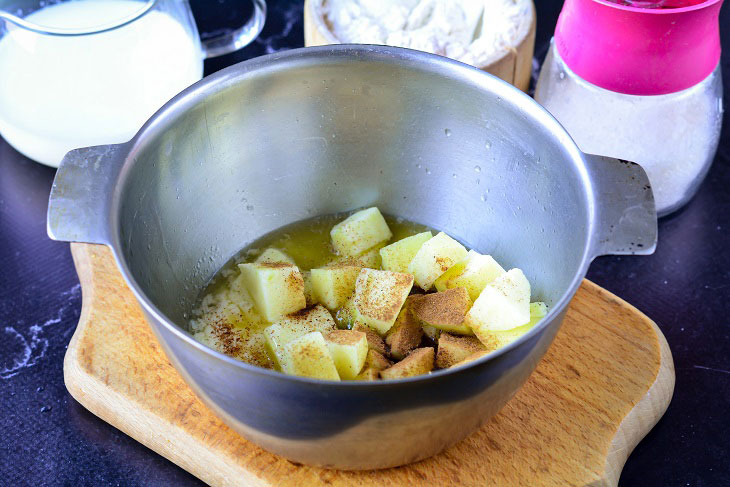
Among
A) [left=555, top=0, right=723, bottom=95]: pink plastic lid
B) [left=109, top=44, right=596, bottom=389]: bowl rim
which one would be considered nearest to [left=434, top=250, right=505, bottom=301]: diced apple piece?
[left=109, top=44, right=596, bottom=389]: bowl rim

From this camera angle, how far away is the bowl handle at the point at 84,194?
89 centimetres

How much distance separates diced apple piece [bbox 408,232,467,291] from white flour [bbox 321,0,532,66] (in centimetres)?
38

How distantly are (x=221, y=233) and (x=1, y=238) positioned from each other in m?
0.40

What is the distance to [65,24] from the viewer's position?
148 cm

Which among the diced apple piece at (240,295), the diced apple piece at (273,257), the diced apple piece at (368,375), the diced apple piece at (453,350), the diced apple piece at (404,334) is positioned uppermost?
the diced apple piece at (368,375)

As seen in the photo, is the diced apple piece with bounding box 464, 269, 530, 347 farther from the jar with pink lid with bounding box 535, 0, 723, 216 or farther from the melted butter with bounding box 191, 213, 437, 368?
the jar with pink lid with bounding box 535, 0, 723, 216

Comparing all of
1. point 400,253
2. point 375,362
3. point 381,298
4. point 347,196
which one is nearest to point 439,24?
point 347,196

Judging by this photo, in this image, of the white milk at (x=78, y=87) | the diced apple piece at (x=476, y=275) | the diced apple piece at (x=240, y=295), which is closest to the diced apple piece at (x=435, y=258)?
the diced apple piece at (x=476, y=275)

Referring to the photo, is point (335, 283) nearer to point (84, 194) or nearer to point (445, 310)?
point (445, 310)

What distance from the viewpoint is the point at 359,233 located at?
1.29 m

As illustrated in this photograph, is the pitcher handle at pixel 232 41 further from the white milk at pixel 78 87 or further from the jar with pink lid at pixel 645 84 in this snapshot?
the jar with pink lid at pixel 645 84

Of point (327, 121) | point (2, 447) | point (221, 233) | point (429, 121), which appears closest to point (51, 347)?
point (2, 447)

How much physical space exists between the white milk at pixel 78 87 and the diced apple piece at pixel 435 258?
0.54 metres

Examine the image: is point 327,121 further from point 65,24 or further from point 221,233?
point 65,24
